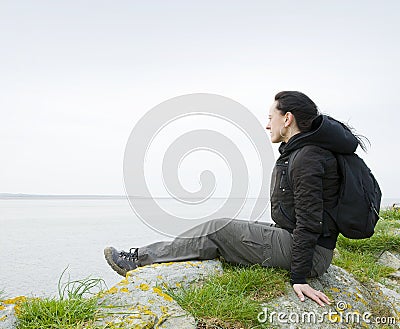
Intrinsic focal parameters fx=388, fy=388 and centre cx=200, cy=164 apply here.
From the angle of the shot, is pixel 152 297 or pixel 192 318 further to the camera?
pixel 152 297

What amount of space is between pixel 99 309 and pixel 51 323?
0.28 m

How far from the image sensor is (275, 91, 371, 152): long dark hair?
128 inches

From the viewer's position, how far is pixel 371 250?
18.3 feet

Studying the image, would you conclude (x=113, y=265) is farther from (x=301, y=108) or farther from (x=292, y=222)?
(x=301, y=108)

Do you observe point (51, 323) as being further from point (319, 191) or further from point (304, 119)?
point (304, 119)

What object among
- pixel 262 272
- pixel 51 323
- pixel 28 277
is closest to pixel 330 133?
pixel 262 272

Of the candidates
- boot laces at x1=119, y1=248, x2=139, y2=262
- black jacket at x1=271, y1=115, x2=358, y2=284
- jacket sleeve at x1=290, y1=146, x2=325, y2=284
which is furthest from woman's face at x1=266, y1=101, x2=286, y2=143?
boot laces at x1=119, y1=248, x2=139, y2=262

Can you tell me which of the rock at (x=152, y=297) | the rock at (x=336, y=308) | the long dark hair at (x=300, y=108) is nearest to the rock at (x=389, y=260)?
the rock at (x=336, y=308)

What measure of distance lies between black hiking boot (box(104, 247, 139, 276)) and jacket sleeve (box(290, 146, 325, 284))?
4.58 feet

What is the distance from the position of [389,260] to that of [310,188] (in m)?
3.13

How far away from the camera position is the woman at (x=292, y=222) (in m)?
2.97

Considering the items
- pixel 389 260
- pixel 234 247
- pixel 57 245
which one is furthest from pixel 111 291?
pixel 389 260

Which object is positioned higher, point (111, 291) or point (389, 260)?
point (111, 291)

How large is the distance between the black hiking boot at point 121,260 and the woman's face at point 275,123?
5.33 feet
